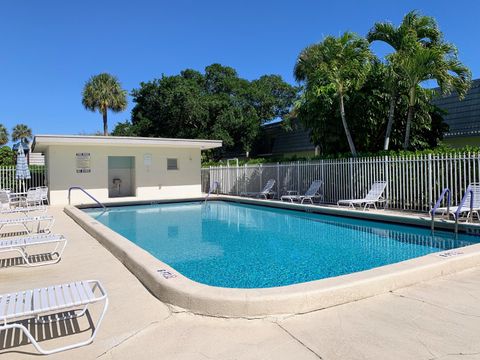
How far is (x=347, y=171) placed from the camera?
14.2 metres

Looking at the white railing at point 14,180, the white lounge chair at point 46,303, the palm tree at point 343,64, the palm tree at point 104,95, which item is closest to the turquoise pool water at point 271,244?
the white lounge chair at point 46,303

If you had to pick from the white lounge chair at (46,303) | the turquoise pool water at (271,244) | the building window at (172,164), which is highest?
the building window at (172,164)

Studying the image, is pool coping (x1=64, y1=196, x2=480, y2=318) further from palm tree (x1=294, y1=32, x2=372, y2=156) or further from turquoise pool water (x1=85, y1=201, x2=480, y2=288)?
palm tree (x1=294, y1=32, x2=372, y2=156)

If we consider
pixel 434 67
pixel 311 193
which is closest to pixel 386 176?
pixel 311 193

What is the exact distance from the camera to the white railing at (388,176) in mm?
10547

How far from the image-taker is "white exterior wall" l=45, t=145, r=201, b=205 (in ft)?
59.4

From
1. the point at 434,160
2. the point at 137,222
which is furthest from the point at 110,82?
the point at 434,160

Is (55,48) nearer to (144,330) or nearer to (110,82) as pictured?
(110,82)

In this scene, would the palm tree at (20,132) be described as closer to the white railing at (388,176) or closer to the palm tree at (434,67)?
the white railing at (388,176)

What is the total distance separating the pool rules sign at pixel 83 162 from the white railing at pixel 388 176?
8.10m

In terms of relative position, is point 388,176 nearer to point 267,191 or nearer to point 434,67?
point 434,67

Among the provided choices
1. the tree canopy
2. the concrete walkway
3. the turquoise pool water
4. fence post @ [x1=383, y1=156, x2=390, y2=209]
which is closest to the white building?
the turquoise pool water

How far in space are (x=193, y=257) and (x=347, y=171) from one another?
8.51 meters

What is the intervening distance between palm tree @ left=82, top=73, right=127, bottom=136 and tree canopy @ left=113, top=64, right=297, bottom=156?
1.87 metres
